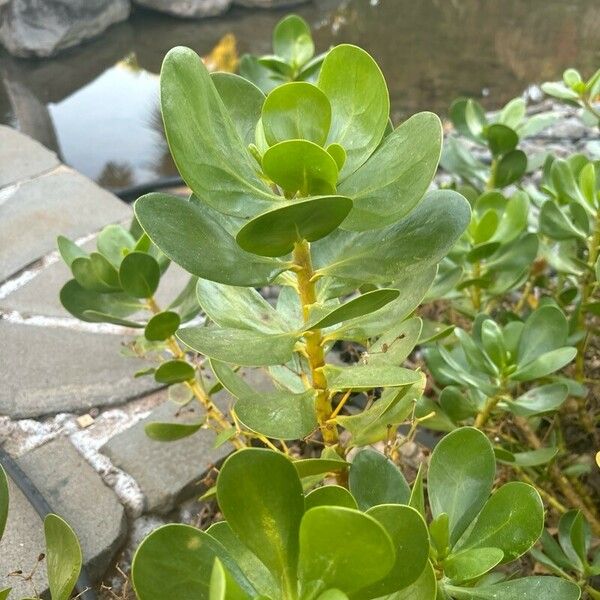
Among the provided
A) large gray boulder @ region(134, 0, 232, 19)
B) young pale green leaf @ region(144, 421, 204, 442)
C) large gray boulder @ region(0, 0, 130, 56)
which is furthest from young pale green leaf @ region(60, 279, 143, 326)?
large gray boulder @ region(134, 0, 232, 19)

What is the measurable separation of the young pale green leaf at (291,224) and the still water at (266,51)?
2.68 m

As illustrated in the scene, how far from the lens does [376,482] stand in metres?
0.60

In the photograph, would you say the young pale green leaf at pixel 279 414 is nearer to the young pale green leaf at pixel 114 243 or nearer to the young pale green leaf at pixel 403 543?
the young pale green leaf at pixel 403 543

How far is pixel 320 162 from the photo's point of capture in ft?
1.66

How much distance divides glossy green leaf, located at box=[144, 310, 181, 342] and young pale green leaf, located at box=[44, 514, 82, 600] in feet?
1.00

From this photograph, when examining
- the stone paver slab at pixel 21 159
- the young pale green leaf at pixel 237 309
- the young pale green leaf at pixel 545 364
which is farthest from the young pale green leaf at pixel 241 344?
the stone paver slab at pixel 21 159

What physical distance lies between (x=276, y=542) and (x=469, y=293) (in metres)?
0.75

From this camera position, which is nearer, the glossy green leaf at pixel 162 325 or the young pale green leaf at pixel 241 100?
the young pale green leaf at pixel 241 100

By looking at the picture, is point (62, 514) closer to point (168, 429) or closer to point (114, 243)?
point (168, 429)

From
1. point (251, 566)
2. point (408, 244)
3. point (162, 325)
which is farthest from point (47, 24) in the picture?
point (251, 566)

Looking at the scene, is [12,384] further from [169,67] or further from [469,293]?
[169,67]

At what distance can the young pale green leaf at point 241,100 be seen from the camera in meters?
0.64

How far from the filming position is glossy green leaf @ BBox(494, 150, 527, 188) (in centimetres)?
123

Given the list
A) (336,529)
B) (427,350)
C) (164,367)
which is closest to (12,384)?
(164,367)
